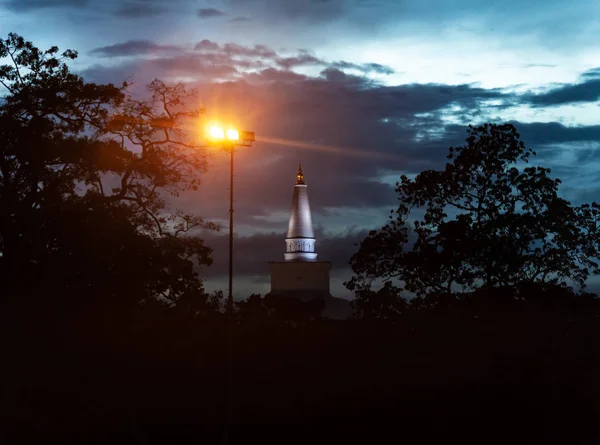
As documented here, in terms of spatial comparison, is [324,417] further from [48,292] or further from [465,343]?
[48,292]

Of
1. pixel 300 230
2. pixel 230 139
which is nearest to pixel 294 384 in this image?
pixel 230 139

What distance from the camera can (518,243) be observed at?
3938 centimetres

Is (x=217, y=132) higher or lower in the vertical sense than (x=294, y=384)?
higher

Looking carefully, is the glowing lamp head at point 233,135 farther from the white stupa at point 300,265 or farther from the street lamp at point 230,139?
the white stupa at point 300,265

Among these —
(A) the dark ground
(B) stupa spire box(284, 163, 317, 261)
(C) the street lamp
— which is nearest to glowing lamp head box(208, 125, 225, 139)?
(C) the street lamp

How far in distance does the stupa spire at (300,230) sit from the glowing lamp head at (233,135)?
65.2 m

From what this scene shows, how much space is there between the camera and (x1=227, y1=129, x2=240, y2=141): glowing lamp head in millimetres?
27984

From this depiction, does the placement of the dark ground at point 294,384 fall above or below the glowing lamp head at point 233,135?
below

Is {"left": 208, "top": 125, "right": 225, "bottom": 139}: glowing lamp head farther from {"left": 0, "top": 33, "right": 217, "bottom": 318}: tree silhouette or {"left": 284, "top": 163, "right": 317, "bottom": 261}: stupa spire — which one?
{"left": 284, "top": 163, "right": 317, "bottom": 261}: stupa spire

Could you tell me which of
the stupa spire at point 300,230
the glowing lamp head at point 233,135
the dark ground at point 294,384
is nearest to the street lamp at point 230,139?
the glowing lamp head at point 233,135

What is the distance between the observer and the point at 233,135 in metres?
28.0

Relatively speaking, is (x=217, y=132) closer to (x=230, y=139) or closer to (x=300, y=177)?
(x=230, y=139)

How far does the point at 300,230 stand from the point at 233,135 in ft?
219

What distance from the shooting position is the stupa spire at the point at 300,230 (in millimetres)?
93750
